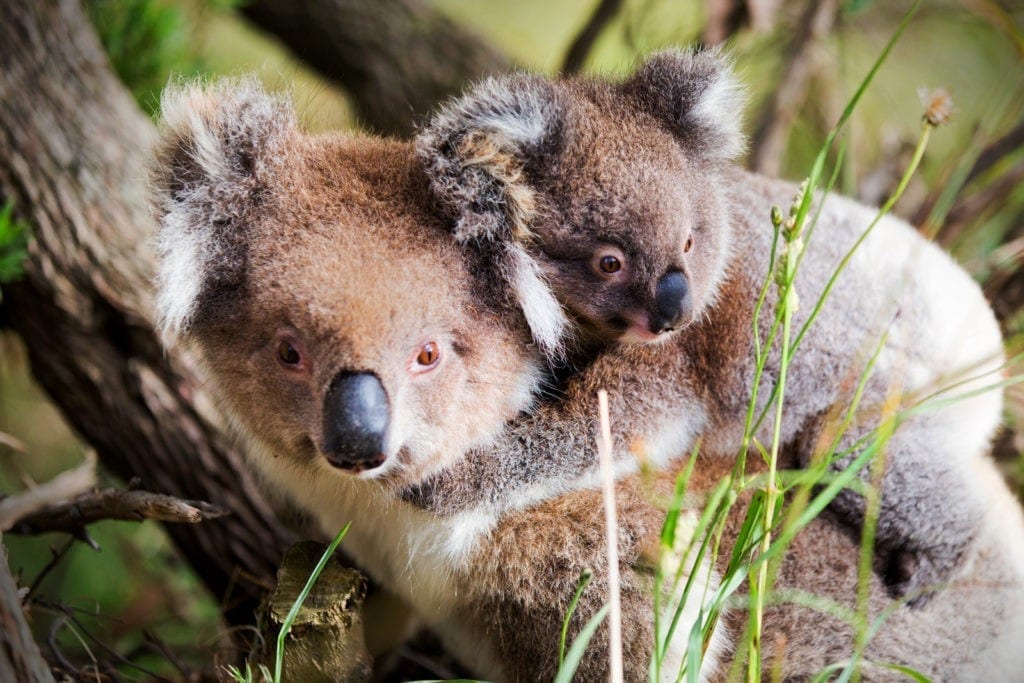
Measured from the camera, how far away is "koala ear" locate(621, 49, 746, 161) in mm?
2889

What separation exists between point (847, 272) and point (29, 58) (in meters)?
3.15

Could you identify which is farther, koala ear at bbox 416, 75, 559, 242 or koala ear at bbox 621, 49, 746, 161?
koala ear at bbox 621, 49, 746, 161

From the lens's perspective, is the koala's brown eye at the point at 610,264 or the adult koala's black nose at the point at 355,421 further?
the koala's brown eye at the point at 610,264

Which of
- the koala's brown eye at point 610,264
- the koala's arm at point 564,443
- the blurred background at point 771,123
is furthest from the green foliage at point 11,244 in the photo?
the koala's brown eye at point 610,264

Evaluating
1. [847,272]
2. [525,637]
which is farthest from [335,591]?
[847,272]

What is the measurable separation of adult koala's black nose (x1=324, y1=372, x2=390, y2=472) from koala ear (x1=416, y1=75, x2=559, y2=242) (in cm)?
54

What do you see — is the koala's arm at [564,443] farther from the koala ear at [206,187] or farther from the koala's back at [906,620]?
the koala ear at [206,187]

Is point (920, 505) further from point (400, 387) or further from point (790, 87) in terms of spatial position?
point (790, 87)

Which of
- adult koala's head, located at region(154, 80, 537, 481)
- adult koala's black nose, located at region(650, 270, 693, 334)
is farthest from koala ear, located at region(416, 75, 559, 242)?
adult koala's black nose, located at region(650, 270, 693, 334)

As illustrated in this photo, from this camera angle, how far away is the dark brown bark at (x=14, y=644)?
6.43 feet

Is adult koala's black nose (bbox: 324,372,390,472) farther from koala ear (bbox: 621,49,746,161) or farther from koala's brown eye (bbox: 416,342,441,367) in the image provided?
koala ear (bbox: 621,49,746,161)

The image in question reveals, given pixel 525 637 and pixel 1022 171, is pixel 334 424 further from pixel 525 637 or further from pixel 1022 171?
pixel 1022 171

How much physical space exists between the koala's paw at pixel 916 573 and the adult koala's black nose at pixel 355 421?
1.62 meters

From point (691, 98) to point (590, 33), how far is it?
264 cm
